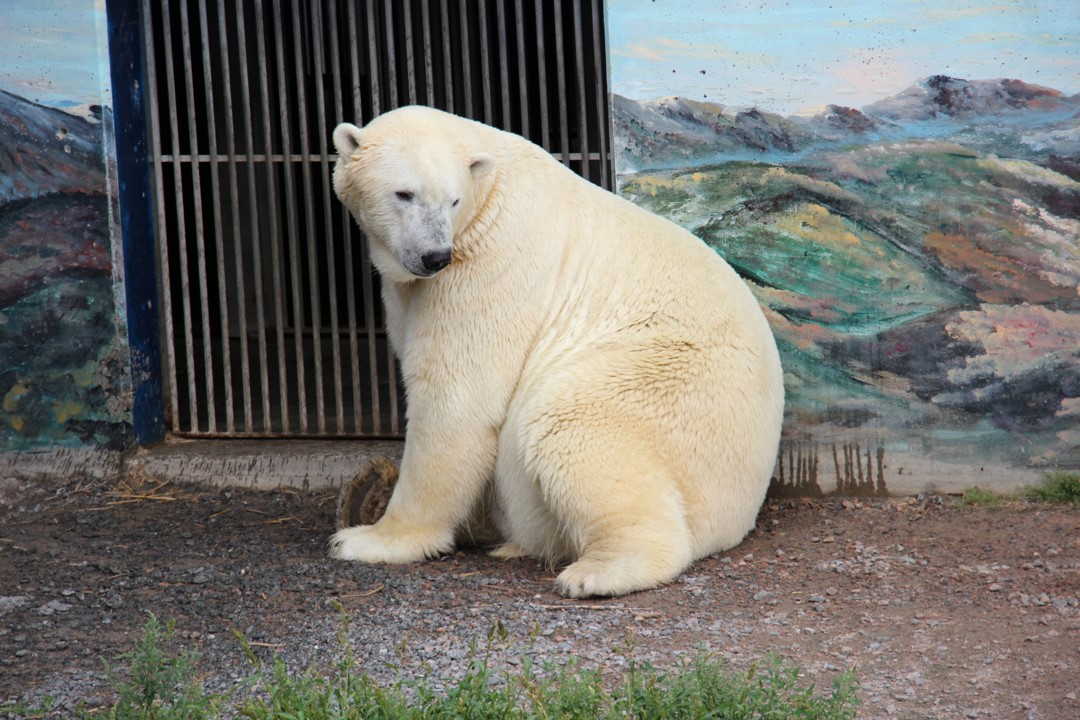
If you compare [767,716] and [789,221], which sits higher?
[789,221]

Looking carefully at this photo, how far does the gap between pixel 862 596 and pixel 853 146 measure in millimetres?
2211

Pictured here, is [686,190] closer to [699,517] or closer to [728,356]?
[728,356]

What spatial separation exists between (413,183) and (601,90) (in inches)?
66.9

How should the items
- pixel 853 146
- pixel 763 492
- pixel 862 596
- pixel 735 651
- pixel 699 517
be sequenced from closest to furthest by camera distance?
pixel 735 651 < pixel 862 596 < pixel 699 517 < pixel 763 492 < pixel 853 146

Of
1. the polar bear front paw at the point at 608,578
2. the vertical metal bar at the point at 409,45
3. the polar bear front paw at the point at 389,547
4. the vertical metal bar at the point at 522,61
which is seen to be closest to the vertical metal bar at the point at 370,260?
the vertical metal bar at the point at 409,45

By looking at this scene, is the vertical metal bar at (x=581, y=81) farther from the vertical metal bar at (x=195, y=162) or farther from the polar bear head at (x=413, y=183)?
the vertical metal bar at (x=195, y=162)

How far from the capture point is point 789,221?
5254 millimetres

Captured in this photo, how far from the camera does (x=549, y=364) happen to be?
14.3ft

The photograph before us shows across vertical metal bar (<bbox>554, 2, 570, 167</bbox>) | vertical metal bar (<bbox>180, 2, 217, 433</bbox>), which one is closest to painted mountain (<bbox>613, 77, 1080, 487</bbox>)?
vertical metal bar (<bbox>554, 2, 570, 167</bbox>)

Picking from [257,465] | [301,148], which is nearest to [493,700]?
[257,465]

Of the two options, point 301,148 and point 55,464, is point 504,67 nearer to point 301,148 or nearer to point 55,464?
point 301,148

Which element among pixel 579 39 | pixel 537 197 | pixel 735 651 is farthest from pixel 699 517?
pixel 579 39

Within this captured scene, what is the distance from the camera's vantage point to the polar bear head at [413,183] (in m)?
4.05

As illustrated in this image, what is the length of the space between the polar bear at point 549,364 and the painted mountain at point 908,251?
730 mm
